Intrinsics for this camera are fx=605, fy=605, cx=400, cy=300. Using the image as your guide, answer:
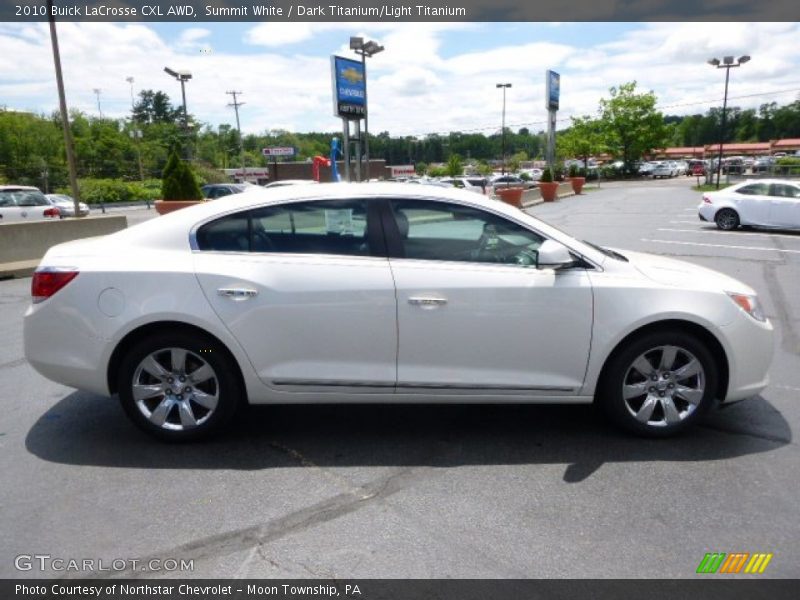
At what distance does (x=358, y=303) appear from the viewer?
3.64 metres

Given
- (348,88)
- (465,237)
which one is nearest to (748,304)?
(465,237)

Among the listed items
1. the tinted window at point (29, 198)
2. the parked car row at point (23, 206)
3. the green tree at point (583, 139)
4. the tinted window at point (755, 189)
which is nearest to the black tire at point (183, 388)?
the tinted window at point (755, 189)

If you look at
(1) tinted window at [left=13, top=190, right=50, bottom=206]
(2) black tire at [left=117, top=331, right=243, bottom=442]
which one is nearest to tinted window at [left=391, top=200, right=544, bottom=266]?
(2) black tire at [left=117, top=331, right=243, bottom=442]

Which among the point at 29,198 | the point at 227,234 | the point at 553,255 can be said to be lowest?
the point at 29,198

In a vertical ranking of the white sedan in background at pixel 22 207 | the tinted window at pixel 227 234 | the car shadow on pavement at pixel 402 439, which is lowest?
the car shadow on pavement at pixel 402 439

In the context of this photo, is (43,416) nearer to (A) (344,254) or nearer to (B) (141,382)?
(B) (141,382)

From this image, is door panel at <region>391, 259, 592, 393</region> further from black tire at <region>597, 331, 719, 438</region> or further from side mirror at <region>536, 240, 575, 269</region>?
Answer: black tire at <region>597, 331, 719, 438</region>

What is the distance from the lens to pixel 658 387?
3838 mm

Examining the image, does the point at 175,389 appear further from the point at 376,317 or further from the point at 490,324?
the point at 490,324

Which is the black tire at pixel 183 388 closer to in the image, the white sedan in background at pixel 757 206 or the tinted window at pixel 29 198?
the white sedan in background at pixel 757 206

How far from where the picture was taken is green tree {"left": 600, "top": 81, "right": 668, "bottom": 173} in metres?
61.9

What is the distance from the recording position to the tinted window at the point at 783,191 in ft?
51.9

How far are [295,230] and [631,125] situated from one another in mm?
65695

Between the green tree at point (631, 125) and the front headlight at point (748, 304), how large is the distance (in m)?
63.9
